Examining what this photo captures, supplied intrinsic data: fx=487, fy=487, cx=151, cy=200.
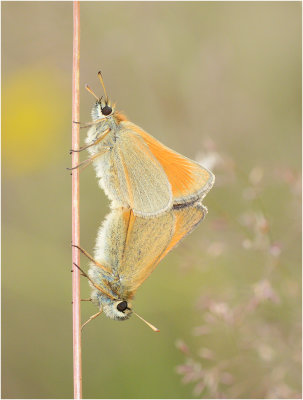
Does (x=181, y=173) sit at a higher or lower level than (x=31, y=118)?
lower

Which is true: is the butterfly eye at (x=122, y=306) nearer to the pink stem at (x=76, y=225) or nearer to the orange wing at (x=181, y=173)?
the pink stem at (x=76, y=225)

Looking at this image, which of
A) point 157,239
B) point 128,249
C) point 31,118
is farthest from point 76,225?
point 31,118

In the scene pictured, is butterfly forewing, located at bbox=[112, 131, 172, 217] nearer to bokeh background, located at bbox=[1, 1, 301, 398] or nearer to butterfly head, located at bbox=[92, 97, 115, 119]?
butterfly head, located at bbox=[92, 97, 115, 119]

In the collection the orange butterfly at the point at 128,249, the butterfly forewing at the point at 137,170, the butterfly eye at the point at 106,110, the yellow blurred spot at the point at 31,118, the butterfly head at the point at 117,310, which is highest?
the yellow blurred spot at the point at 31,118

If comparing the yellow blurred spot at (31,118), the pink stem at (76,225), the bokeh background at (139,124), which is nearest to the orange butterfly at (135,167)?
the pink stem at (76,225)

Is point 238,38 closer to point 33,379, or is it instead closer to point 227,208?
point 227,208

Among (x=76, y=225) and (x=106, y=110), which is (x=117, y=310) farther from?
(x=106, y=110)

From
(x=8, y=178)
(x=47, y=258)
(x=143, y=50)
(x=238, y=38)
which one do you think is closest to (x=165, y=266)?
(x=47, y=258)
